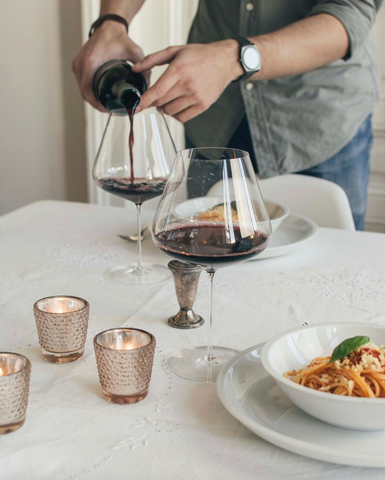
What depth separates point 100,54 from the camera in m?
1.33

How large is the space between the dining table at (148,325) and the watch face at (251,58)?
0.41m

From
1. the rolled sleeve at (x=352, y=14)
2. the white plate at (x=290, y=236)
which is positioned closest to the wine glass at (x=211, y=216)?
the white plate at (x=290, y=236)

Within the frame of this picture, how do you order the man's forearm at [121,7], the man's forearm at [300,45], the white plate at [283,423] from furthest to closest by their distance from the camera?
the man's forearm at [121,7], the man's forearm at [300,45], the white plate at [283,423]

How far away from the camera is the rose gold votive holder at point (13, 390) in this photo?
54cm

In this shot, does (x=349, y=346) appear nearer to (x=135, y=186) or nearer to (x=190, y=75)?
(x=135, y=186)

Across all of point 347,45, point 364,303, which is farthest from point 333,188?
point 364,303

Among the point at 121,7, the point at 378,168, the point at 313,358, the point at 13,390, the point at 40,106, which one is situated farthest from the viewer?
the point at 378,168

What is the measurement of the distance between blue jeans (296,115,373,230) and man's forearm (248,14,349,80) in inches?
16.6

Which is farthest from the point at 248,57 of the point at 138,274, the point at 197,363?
the point at 197,363

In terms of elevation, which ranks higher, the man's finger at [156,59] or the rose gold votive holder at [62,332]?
the man's finger at [156,59]

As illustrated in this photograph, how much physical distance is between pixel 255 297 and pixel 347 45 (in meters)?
0.88

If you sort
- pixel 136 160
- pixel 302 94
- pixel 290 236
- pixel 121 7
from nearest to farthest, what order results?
1. pixel 136 160
2. pixel 290 236
3. pixel 121 7
4. pixel 302 94

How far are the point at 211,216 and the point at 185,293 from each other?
0.19 meters

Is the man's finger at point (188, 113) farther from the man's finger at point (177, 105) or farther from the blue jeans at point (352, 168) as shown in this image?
the blue jeans at point (352, 168)
